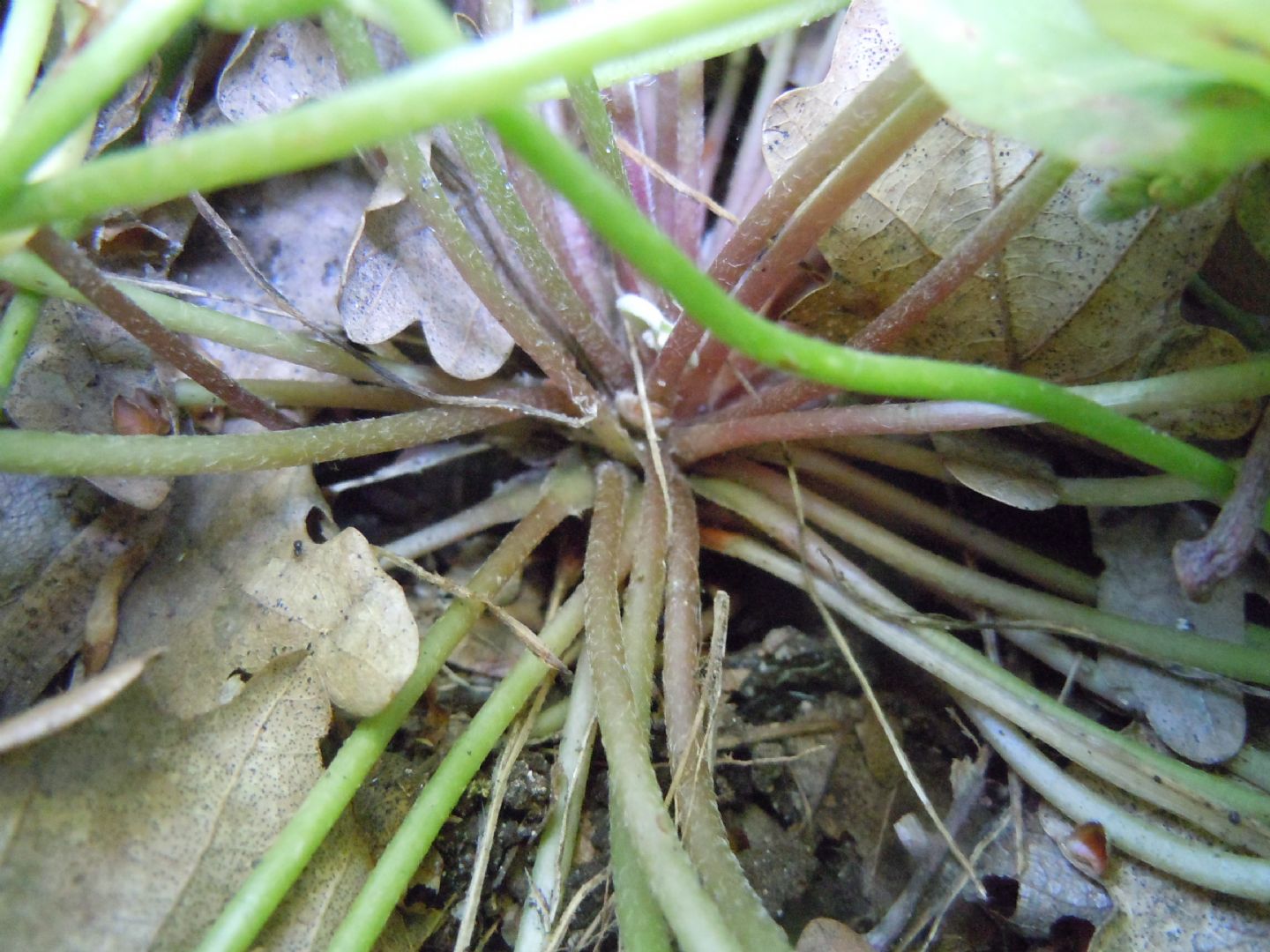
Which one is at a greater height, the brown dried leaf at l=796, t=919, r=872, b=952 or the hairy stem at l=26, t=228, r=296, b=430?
the hairy stem at l=26, t=228, r=296, b=430

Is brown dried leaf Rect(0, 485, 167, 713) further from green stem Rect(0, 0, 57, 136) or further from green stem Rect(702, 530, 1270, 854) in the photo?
green stem Rect(702, 530, 1270, 854)

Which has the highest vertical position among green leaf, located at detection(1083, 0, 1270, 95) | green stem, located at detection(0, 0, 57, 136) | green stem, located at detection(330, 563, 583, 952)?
green leaf, located at detection(1083, 0, 1270, 95)

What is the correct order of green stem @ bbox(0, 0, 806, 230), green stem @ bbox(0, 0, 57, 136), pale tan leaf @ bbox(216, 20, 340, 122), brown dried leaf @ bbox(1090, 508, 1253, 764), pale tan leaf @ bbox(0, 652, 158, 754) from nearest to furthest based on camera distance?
green stem @ bbox(0, 0, 806, 230), pale tan leaf @ bbox(0, 652, 158, 754), green stem @ bbox(0, 0, 57, 136), brown dried leaf @ bbox(1090, 508, 1253, 764), pale tan leaf @ bbox(216, 20, 340, 122)

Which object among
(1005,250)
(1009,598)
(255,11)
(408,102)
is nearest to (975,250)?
(1005,250)

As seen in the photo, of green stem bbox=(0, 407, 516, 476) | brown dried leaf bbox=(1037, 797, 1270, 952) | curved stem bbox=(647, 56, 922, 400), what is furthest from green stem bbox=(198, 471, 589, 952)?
brown dried leaf bbox=(1037, 797, 1270, 952)

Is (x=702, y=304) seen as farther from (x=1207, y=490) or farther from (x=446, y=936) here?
(x=446, y=936)
